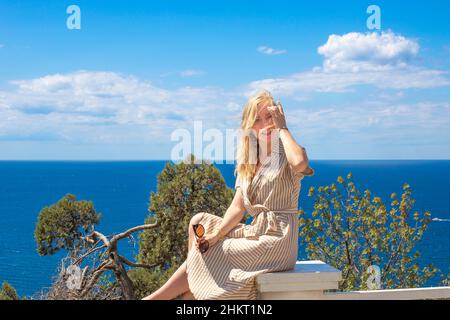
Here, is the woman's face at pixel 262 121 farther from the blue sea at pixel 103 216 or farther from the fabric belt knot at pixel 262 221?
the blue sea at pixel 103 216

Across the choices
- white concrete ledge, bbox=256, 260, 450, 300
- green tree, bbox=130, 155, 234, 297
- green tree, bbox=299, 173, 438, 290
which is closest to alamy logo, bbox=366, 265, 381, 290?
green tree, bbox=299, 173, 438, 290

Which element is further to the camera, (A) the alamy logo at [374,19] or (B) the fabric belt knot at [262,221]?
(A) the alamy logo at [374,19]

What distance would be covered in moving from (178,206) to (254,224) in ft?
11.2

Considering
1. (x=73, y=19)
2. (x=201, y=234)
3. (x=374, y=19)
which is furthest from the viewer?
(x=73, y=19)

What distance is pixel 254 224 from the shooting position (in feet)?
10.7

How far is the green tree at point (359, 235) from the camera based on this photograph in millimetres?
6520

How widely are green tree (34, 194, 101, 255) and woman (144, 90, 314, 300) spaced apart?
3698mm

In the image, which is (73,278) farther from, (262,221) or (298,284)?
(298,284)

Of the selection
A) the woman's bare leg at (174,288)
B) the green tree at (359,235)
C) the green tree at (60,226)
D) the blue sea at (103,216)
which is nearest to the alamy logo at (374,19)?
the green tree at (359,235)

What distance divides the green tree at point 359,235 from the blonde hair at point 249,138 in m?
3.28

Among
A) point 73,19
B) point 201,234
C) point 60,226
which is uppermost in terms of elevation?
point 73,19

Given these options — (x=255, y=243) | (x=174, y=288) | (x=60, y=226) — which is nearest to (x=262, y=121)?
(x=255, y=243)
